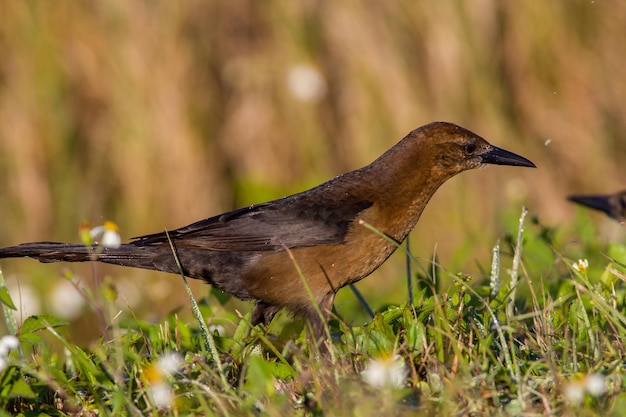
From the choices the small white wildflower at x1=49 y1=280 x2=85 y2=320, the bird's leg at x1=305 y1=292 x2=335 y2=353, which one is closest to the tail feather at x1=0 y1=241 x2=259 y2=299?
the bird's leg at x1=305 y1=292 x2=335 y2=353

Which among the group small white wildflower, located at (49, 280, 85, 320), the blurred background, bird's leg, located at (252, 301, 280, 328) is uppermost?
the blurred background

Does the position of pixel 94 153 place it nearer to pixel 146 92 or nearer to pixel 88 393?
pixel 146 92

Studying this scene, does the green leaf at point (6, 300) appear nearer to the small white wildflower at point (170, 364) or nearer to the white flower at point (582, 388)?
the small white wildflower at point (170, 364)

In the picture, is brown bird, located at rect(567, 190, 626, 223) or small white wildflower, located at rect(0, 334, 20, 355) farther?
brown bird, located at rect(567, 190, 626, 223)

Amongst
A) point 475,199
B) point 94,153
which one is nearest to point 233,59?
point 94,153

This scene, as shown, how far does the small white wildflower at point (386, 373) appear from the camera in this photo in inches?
115

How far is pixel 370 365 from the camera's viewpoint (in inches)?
127

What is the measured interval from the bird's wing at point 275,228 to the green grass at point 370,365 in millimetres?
730

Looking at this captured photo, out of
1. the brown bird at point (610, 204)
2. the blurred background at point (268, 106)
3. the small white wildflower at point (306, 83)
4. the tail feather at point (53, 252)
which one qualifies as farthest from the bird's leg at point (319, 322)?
the small white wildflower at point (306, 83)

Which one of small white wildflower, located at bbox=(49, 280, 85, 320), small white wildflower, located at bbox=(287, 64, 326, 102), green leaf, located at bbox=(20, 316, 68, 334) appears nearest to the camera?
green leaf, located at bbox=(20, 316, 68, 334)

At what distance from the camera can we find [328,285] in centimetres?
445

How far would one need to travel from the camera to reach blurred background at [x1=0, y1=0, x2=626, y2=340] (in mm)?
8023

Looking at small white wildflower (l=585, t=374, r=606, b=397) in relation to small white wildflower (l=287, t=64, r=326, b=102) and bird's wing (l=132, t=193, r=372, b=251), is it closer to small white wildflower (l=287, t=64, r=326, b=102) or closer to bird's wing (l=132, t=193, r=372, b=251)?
bird's wing (l=132, t=193, r=372, b=251)

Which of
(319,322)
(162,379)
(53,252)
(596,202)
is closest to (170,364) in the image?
(162,379)
